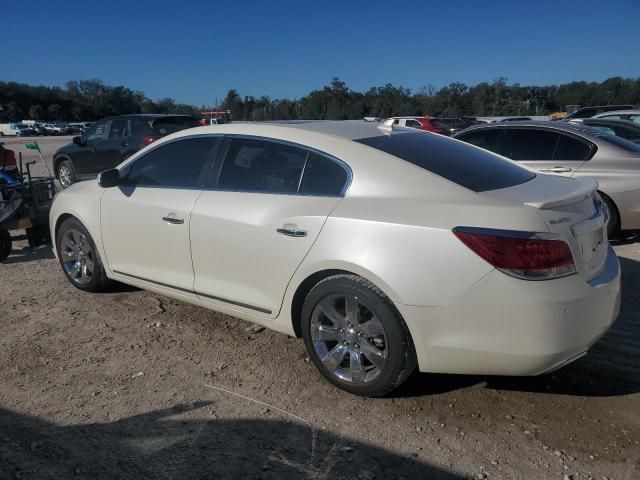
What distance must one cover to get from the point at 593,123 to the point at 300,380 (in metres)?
7.75

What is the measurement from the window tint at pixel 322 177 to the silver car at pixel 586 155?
3.78 metres

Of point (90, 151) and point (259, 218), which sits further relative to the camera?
point (90, 151)

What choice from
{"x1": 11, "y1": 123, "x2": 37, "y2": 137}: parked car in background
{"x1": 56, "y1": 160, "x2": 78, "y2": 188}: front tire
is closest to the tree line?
{"x1": 11, "y1": 123, "x2": 37, "y2": 137}: parked car in background

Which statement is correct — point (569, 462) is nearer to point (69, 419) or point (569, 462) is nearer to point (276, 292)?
point (276, 292)

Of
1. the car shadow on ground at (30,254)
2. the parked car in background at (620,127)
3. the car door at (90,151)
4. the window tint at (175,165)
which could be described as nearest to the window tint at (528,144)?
the parked car in background at (620,127)

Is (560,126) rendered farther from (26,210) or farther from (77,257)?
(26,210)

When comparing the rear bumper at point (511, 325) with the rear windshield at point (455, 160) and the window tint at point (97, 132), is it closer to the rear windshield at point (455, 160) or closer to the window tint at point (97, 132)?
the rear windshield at point (455, 160)

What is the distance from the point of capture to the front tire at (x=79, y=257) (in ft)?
15.9

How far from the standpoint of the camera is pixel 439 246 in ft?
9.16

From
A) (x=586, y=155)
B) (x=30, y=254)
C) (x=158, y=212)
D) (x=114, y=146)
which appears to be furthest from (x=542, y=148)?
(x=114, y=146)

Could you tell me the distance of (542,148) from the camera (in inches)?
275

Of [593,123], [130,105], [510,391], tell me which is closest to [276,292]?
[510,391]

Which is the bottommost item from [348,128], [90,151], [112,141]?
[90,151]

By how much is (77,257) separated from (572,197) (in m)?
4.12
